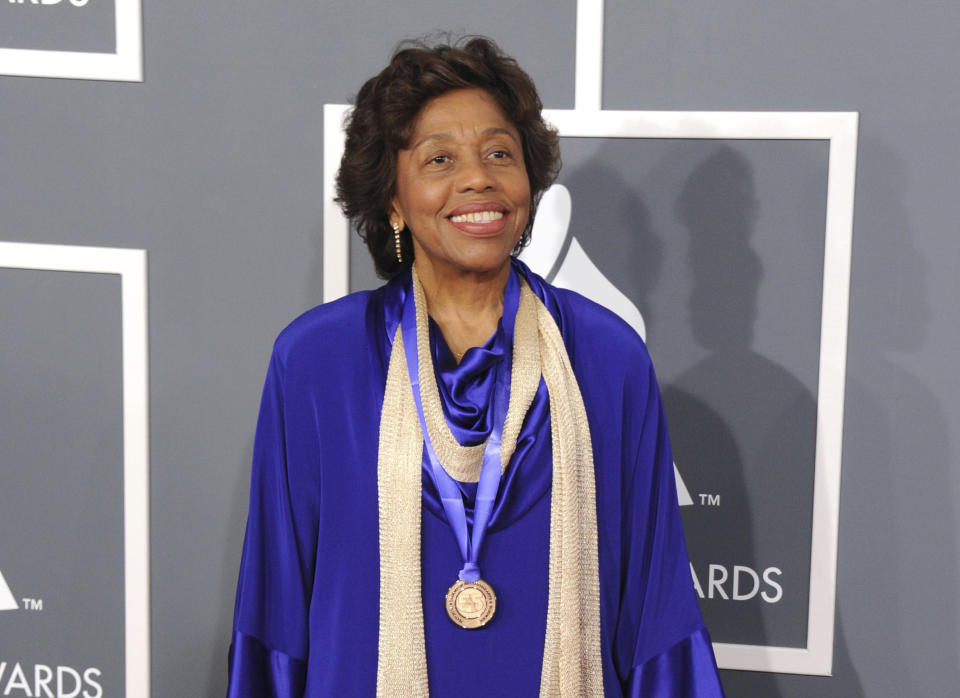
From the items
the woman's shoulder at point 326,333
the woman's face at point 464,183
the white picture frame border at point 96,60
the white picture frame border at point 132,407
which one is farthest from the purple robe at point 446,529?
the white picture frame border at point 96,60

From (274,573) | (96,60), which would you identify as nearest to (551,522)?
(274,573)

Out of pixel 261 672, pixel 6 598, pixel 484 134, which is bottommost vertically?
pixel 6 598

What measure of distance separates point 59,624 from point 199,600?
299 millimetres

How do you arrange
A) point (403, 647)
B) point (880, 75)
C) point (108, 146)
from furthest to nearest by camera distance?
1. point (108, 146)
2. point (880, 75)
3. point (403, 647)

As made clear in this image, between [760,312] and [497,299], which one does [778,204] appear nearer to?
[760,312]

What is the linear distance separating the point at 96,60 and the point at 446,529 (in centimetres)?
129

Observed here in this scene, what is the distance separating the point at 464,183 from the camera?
141 centimetres

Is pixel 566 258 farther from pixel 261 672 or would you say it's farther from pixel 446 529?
pixel 261 672

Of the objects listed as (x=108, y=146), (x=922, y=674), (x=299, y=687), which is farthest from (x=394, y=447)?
(x=922, y=674)

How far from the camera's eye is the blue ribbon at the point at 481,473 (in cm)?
143

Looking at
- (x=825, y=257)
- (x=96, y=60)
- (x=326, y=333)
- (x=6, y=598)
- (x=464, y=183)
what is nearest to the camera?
(x=464, y=183)

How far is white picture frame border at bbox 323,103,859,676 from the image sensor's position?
205 cm

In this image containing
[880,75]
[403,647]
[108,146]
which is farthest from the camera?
[108,146]

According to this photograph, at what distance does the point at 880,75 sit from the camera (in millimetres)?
2033
